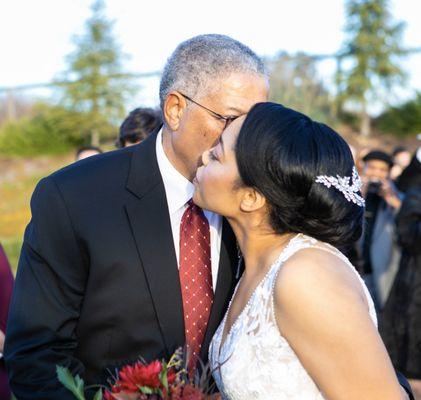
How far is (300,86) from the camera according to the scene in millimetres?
14984

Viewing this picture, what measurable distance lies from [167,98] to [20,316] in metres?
1.13

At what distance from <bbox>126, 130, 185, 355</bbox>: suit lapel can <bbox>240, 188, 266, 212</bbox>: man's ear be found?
48cm

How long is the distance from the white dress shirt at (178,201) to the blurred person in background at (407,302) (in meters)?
4.03

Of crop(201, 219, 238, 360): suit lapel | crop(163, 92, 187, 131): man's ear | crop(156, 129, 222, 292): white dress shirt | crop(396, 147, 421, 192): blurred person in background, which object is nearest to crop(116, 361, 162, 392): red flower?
crop(201, 219, 238, 360): suit lapel

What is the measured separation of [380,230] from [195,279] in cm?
515

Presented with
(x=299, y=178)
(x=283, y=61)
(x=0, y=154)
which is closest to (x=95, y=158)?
(x=299, y=178)

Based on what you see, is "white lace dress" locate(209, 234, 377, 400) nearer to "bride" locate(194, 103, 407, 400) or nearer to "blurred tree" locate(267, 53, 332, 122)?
"bride" locate(194, 103, 407, 400)

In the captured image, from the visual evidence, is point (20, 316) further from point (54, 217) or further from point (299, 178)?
point (299, 178)

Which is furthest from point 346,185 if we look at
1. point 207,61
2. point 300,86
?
point 300,86

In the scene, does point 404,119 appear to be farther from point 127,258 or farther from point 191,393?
point 191,393

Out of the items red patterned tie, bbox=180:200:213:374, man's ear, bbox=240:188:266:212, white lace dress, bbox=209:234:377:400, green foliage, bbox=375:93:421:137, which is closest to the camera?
white lace dress, bbox=209:234:377:400

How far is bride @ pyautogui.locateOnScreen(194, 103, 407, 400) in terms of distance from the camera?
1992 millimetres

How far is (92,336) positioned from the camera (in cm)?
268

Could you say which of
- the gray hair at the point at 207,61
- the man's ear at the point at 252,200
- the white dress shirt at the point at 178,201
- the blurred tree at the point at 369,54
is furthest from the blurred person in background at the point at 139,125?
the blurred tree at the point at 369,54
